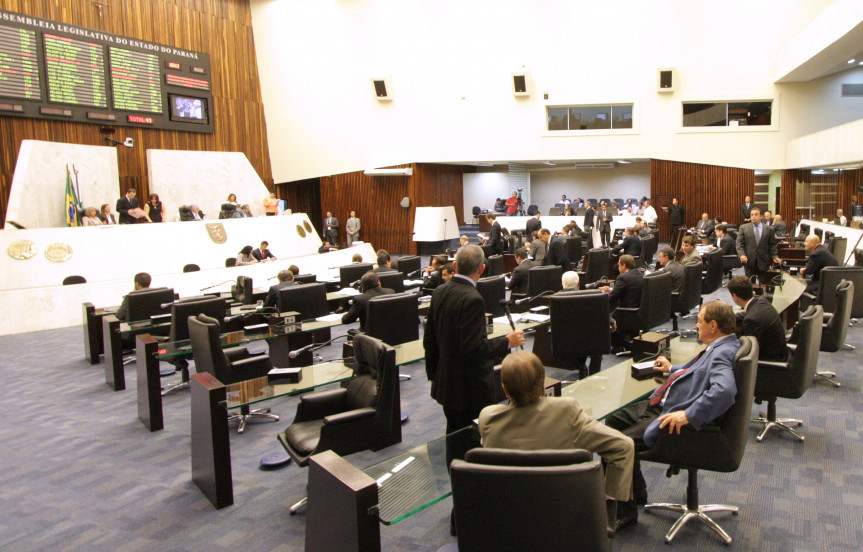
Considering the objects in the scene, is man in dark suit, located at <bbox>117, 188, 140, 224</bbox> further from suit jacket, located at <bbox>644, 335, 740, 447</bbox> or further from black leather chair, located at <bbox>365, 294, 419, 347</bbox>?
suit jacket, located at <bbox>644, 335, 740, 447</bbox>

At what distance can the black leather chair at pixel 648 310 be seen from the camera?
6309 mm

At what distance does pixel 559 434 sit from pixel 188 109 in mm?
16478

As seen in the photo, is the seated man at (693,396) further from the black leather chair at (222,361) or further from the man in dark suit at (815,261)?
the man in dark suit at (815,261)

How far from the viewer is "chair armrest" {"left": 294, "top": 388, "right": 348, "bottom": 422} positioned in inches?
152

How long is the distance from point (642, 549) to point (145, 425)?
13.5 feet

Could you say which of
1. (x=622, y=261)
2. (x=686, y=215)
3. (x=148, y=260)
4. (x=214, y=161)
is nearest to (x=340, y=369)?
(x=622, y=261)

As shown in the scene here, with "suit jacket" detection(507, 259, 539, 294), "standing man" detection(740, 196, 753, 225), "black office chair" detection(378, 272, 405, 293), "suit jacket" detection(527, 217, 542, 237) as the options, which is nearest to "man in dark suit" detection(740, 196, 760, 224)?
"standing man" detection(740, 196, 753, 225)

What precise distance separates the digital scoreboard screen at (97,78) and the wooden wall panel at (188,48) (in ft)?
0.93

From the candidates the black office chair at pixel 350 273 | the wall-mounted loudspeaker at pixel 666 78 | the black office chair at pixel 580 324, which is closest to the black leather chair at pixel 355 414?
the black office chair at pixel 580 324

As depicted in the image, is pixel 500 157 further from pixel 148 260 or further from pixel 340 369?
pixel 340 369

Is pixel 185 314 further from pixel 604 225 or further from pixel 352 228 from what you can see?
pixel 604 225

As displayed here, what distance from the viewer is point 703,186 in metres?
17.6

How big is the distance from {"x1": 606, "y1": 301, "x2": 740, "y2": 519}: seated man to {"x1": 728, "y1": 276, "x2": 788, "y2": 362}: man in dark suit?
106 cm

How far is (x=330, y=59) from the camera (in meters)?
18.6
